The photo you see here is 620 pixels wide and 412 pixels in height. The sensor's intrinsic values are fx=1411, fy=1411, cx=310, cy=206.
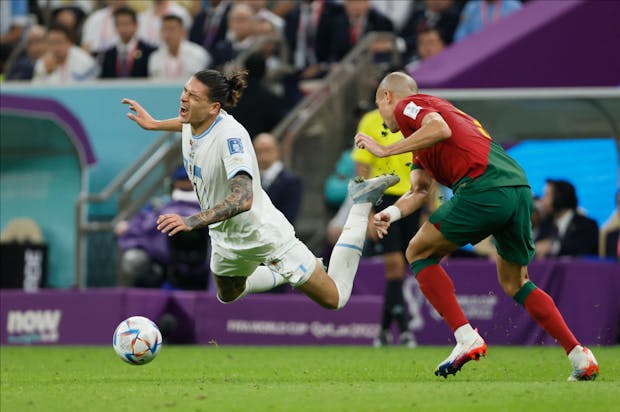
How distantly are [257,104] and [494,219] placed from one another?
329 inches

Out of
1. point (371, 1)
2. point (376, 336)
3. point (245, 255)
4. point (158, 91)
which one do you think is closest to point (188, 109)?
point (245, 255)

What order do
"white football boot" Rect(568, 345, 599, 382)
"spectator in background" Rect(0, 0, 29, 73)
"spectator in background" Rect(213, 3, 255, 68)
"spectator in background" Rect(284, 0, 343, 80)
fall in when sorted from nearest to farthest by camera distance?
"white football boot" Rect(568, 345, 599, 382) → "spectator in background" Rect(213, 3, 255, 68) → "spectator in background" Rect(284, 0, 343, 80) → "spectator in background" Rect(0, 0, 29, 73)

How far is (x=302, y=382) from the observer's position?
963 cm

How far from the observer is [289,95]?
18.8 metres

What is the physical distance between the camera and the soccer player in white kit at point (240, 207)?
9891 millimetres

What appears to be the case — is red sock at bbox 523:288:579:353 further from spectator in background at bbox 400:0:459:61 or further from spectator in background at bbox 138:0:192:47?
spectator in background at bbox 138:0:192:47

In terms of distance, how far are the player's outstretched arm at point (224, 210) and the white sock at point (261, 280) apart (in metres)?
1.42

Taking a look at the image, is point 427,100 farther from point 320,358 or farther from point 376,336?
point 376,336

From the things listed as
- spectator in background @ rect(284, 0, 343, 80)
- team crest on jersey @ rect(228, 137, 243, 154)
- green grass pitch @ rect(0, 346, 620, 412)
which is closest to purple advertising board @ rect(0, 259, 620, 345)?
green grass pitch @ rect(0, 346, 620, 412)

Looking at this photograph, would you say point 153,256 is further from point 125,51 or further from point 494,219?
point 494,219

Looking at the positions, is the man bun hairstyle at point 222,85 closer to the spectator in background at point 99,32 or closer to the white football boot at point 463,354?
the white football boot at point 463,354

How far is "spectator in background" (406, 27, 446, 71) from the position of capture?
59.5ft

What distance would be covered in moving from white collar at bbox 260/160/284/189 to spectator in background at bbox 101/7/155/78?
4636 millimetres

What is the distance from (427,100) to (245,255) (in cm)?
183
